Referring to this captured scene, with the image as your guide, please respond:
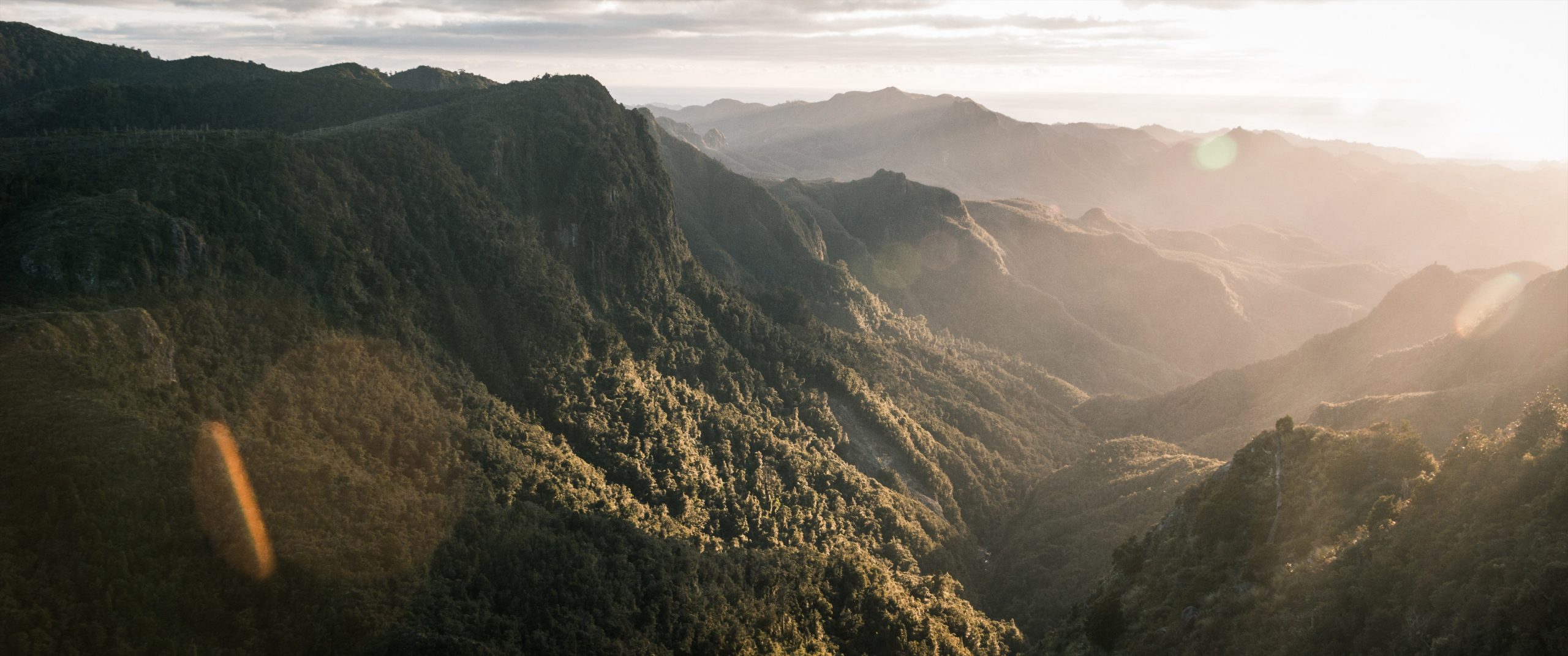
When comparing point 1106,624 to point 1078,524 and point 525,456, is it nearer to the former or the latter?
point 1078,524

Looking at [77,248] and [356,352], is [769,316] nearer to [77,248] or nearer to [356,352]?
[356,352]

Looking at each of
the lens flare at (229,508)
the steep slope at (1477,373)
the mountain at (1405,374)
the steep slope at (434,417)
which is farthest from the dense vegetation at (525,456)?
the mountain at (1405,374)

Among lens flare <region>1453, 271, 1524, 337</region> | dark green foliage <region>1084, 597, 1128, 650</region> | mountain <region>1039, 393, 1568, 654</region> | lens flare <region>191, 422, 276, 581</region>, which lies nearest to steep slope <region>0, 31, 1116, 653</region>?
lens flare <region>191, 422, 276, 581</region>

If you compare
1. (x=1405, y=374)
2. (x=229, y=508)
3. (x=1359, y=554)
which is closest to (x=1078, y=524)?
(x=1405, y=374)

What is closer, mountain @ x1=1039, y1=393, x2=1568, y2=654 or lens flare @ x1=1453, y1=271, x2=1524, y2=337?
mountain @ x1=1039, y1=393, x2=1568, y2=654

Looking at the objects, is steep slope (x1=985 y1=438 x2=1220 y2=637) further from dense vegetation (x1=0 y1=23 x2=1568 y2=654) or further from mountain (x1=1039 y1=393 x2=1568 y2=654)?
mountain (x1=1039 y1=393 x2=1568 y2=654)

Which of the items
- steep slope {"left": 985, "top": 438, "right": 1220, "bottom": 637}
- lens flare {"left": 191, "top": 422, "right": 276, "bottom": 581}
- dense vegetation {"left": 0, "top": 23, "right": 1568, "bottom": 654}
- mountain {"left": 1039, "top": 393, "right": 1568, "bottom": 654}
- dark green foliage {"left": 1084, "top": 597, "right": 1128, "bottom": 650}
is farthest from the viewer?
steep slope {"left": 985, "top": 438, "right": 1220, "bottom": 637}

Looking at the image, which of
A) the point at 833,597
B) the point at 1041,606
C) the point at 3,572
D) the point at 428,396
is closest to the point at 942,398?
the point at 1041,606
